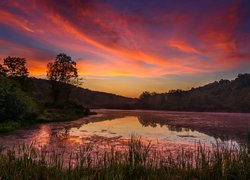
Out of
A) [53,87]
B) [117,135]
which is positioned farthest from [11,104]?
[53,87]

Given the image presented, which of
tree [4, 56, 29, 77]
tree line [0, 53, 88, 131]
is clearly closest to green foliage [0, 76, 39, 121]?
tree line [0, 53, 88, 131]

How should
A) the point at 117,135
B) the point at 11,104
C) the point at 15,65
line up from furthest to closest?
the point at 15,65, the point at 11,104, the point at 117,135

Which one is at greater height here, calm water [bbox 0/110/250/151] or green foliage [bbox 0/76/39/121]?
green foliage [bbox 0/76/39/121]

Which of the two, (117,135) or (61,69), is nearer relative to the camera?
(117,135)

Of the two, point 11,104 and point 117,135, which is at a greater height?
point 11,104

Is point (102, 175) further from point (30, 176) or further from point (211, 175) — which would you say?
point (211, 175)

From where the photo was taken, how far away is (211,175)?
872 cm

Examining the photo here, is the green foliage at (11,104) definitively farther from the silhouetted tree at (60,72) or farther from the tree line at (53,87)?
the silhouetted tree at (60,72)

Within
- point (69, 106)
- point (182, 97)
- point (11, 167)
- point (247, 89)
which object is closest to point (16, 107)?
point (11, 167)

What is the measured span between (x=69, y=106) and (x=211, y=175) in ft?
175

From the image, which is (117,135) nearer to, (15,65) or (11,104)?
(11,104)

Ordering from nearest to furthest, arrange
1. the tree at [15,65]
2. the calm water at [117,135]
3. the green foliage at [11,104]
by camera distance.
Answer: the calm water at [117,135], the green foliage at [11,104], the tree at [15,65]

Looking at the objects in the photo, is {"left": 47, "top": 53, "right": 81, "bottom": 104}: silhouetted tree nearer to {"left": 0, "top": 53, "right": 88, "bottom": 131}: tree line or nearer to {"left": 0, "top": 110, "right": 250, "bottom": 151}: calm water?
{"left": 0, "top": 53, "right": 88, "bottom": 131}: tree line

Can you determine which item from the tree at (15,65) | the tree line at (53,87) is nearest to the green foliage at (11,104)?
the tree line at (53,87)
